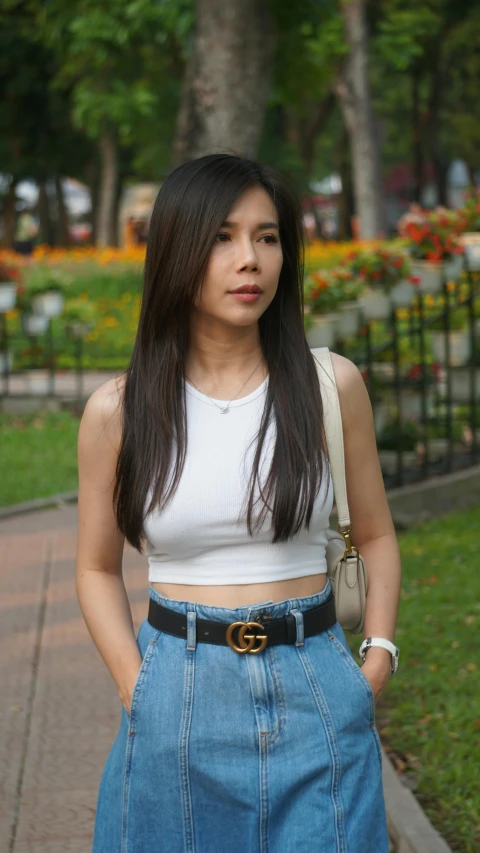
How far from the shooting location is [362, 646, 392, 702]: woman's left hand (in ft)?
7.72

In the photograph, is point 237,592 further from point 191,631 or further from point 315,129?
point 315,129

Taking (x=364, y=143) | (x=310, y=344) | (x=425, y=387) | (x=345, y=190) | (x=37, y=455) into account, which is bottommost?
(x=37, y=455)

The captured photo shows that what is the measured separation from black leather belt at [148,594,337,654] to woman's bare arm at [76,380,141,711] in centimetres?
13

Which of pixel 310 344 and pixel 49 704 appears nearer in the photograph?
pixel 49 704

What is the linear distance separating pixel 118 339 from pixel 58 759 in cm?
Answer: 1452

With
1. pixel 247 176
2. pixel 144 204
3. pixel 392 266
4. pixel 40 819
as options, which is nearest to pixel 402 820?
pixel 40 819

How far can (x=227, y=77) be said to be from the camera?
11258mm

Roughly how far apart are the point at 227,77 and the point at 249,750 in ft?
32.2

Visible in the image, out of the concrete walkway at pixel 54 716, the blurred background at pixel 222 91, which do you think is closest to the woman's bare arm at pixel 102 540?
the blurred background at pixel 222 91

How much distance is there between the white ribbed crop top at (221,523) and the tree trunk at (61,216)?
126ft

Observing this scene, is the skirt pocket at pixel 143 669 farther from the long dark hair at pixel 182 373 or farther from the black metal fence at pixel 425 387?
the black metal fence at pixel 425 387

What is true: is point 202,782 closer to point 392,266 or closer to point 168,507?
point 168,507

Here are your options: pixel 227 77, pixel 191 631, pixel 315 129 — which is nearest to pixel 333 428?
pixel 191 631

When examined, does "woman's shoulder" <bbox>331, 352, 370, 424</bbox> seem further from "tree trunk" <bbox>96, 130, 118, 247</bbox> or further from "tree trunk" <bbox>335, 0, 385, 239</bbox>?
"tree trunk" <bbox>96, 130, 118, 247</bbox>
